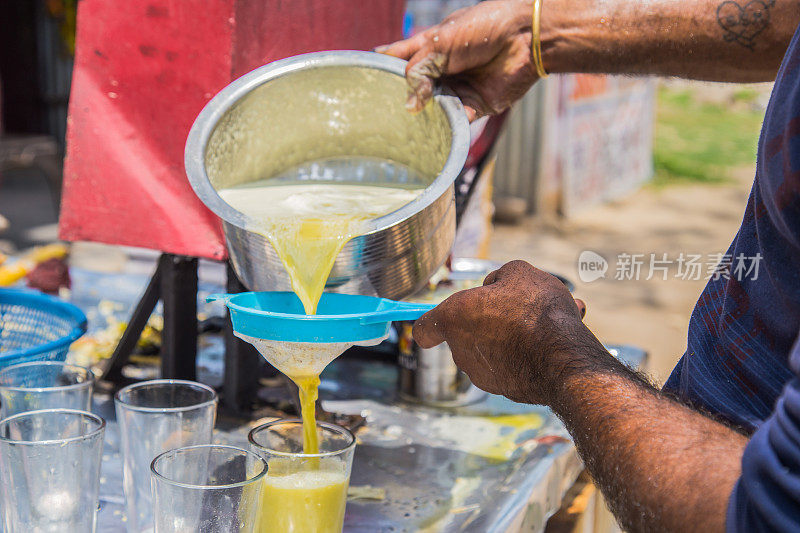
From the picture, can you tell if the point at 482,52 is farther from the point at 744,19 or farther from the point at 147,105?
the point at 147,105

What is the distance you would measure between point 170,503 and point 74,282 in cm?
195

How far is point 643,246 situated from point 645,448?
7.24 m

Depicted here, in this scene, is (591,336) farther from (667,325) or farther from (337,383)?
(667,325)

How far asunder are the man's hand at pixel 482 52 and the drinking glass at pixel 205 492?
0.87 m

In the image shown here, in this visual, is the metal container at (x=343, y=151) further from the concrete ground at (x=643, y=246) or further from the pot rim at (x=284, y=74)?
the concrete ground at (x=643, y=246)

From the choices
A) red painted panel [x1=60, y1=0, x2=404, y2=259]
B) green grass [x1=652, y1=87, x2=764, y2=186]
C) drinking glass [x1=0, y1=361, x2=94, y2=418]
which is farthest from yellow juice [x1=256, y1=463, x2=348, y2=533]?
green grass [x1=652, y1=87, x2=764, y2=186]

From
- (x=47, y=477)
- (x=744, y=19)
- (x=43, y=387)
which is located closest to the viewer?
(x=47, y=477)

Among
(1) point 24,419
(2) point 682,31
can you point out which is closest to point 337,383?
(1) point 24,419

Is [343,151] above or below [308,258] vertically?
above

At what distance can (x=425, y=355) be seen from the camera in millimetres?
2023

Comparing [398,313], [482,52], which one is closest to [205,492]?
[398,313]

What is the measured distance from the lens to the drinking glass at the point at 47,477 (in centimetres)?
115

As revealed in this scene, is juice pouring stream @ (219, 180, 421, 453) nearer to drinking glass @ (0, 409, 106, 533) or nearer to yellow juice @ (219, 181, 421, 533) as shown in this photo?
yellow juice @ (219, 181, 421, 533)

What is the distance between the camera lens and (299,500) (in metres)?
1.18
